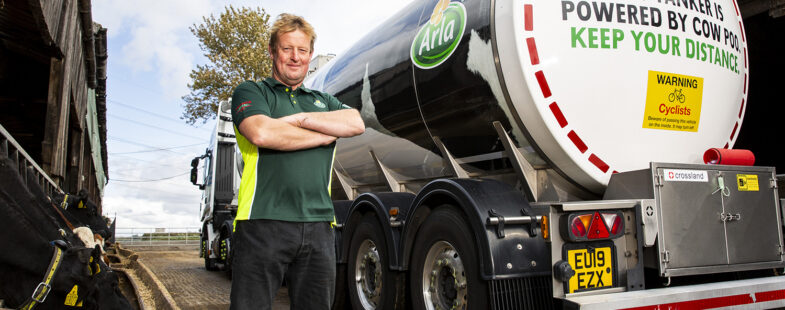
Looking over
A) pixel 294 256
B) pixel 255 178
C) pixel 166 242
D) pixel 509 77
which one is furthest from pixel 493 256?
pixel 166 242

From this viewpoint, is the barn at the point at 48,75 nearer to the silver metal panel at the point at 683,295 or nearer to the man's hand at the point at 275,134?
the man's hand at the point at 275,134

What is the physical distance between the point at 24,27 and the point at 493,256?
7064 mm

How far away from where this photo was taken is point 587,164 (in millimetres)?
3309

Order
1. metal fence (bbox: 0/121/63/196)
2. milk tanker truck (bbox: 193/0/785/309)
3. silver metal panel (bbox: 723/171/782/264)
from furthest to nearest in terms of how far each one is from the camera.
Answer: metal fence (bbox: 0/121/63/196)
silver metal panel (bbox: 723/171/782/264)
milk tanker truck (bbox: 193/0/785/309)

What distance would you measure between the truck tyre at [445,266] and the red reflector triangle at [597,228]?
0.66m

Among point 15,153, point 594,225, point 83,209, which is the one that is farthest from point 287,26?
point 83,209

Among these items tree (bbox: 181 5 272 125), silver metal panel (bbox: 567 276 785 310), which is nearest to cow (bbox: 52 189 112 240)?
silver metal panel (bbox: 567 276 785 310)

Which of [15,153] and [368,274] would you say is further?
[368,274]

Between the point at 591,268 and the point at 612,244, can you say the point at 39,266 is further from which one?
the point at 612,244

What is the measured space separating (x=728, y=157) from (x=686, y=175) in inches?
22.6

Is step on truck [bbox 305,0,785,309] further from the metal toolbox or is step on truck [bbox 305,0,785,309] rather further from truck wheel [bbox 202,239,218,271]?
truck wheel [bbox 202,239,218,271]

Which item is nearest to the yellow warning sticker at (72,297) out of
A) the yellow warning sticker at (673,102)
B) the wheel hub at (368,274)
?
the wheel hub at (368,274)

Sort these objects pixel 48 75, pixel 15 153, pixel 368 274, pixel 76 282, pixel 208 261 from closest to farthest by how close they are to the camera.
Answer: pixel 76 282, pixel 15 153, pixel 368 274, pixel 48 75, pixel 208 261

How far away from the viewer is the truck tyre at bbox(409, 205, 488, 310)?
3.25 m
